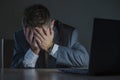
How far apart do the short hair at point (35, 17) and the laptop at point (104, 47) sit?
0.87 m

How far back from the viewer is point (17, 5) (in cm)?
293

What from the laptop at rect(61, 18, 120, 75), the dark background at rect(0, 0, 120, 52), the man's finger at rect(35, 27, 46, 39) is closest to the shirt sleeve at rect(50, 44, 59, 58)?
the man's finger at rect(35, 27, 46, 39)

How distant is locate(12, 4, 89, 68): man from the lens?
183 cm

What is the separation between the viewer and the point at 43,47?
1.87m

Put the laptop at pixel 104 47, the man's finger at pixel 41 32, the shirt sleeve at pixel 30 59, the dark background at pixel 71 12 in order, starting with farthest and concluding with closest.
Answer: the dark background at pixel 71 12 < the man's finger at pixel 41 32 < the shirt sleeve at pixel 30 59 < the laptop at pixel 104 47

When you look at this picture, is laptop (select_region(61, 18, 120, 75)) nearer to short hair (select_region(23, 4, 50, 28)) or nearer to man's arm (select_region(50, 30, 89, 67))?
man's arm (select_region(50, 30, 89, 67))

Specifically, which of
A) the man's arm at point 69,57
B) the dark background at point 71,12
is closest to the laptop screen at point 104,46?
the man's arm at point 69,57

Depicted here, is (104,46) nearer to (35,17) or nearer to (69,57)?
(69,57)

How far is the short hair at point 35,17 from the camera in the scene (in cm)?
190

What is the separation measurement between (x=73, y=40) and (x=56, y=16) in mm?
983

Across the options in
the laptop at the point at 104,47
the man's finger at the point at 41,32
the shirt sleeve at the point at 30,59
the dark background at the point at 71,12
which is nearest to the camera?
the laptop at the point at 104,47

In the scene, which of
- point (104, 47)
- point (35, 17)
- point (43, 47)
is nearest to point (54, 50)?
point (43, 47)

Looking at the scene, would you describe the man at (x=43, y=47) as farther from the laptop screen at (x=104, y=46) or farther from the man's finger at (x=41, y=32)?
the laptop screen at (x=104, y=46)

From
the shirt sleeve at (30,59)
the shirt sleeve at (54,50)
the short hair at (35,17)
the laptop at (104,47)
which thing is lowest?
the shirt sleeve at (30,59)
